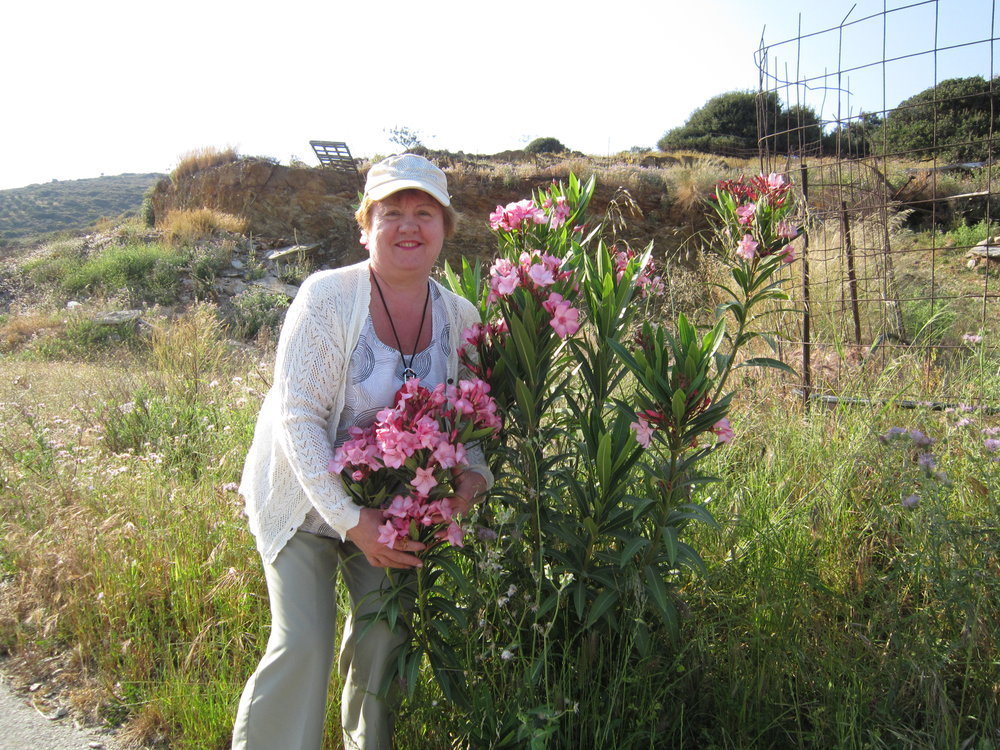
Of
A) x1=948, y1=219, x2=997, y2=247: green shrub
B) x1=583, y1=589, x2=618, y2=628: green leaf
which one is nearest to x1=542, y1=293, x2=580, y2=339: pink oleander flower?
x1=583, y1=589, x2=618, y2=628: green leaf

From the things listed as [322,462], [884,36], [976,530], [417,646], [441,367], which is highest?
[884,36]

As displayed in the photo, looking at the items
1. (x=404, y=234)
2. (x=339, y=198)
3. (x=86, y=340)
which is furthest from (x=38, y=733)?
(x=339, y=198)

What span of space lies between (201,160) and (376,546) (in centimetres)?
2010

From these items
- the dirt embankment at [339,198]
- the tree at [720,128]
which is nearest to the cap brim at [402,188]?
the dirt embankment at [339,198]

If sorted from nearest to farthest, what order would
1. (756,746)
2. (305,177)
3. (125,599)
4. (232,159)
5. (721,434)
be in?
(721,434) < (756,746) < (125,599) < (305,177) < (232,159)

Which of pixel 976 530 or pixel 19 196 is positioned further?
pixel 19 196

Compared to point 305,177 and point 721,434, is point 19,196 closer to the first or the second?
point 305,177

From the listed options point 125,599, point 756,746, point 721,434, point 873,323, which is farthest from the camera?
point 873,323

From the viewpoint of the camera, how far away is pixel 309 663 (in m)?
2.00

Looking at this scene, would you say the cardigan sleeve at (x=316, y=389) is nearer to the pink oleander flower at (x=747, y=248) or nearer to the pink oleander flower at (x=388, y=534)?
the pink oleander flower at (x=388, y=534)

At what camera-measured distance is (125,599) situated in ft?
9.58

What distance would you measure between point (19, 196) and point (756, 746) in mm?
47918

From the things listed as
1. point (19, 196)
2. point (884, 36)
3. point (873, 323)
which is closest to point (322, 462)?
point (884, 36)

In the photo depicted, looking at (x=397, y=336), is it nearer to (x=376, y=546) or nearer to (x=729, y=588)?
(x=376, y=546)
